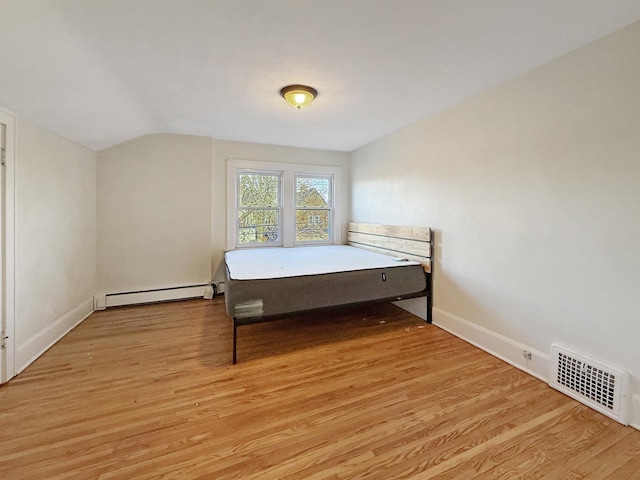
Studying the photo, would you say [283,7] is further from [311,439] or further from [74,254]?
[74,254]

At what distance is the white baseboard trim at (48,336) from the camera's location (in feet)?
6.98

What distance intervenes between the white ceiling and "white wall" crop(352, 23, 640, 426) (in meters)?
0.25

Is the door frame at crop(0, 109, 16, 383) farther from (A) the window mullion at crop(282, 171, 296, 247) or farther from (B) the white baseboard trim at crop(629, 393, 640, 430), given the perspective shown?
(B) the white baseboard trim at crop(629, 393, 640, 430)

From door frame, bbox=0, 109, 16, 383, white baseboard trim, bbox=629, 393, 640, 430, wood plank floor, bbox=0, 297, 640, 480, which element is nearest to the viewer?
wood plank floor, bbox=0, 297, 640, 480

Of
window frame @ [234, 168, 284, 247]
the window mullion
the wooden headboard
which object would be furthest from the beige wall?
the wooden headboard

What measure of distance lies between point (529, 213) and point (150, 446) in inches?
115

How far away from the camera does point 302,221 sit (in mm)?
4660

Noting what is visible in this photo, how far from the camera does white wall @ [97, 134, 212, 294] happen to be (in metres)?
3.52

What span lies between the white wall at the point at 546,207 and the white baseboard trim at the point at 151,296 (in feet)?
10.6

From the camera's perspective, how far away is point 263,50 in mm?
1832

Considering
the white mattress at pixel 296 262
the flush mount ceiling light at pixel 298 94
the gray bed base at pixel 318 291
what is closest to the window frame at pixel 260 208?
the white mattress at pixel 296 262

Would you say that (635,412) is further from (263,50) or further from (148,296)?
(148,296)

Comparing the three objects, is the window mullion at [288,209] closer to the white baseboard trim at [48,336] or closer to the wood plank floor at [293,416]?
the wood plank floor at [293,416]

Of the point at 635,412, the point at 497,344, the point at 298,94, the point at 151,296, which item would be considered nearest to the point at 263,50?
the point at 298,94
